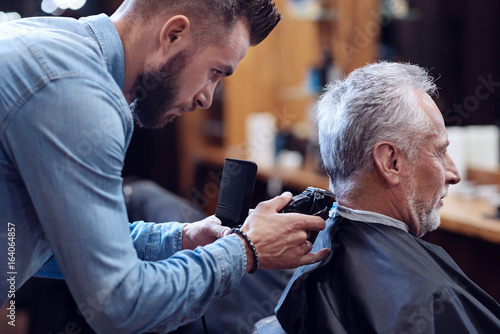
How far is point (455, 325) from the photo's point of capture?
126cm

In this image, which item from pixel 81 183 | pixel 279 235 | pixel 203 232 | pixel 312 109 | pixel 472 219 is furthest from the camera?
pixel 312 109

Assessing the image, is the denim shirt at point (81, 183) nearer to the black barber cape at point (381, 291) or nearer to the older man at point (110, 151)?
the older man at point (110, 151)

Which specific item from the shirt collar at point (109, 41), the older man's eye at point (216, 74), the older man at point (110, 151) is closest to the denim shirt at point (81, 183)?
the older man at point (110, 151)

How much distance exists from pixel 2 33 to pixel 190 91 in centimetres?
47

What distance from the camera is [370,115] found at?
4.66 feet

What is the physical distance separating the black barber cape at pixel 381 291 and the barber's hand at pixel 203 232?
0.27 m

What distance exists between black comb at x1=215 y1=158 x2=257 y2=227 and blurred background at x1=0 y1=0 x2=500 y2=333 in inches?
60.7

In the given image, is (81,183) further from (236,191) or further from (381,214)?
(381,214)

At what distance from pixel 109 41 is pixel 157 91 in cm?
18

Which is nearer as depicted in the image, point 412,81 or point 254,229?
point 254,229

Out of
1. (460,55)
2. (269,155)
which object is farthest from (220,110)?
(460,55)

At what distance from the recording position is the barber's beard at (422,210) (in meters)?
1.47

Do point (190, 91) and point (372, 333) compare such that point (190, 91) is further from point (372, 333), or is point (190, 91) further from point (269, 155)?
point (269, 155)

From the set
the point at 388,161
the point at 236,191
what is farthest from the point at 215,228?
the point at 388,161
